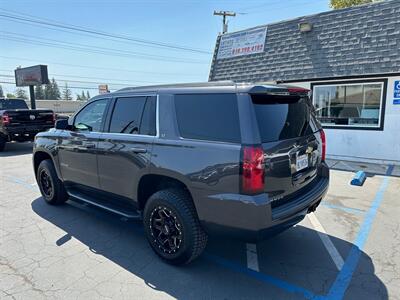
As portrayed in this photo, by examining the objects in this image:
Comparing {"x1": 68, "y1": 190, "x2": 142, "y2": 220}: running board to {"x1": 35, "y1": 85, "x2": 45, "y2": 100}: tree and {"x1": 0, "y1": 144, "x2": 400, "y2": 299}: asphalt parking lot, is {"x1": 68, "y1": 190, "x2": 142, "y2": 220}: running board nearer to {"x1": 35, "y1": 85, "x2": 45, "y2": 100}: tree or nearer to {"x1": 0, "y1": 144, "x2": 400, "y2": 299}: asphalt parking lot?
{"x1": 0, "y1": 144, "x2": 400, "y2": 299}: asphalt parking lot

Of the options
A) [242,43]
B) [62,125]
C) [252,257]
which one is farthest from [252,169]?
[242,43]

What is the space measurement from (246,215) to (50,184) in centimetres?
400

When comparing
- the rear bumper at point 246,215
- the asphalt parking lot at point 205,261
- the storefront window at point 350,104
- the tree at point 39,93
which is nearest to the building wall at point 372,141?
the storefront window at point 350,104

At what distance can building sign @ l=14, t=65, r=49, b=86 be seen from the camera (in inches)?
870

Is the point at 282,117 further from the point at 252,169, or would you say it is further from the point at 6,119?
the point at 6,119

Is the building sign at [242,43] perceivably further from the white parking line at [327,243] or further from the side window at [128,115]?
the side window at [128,115]

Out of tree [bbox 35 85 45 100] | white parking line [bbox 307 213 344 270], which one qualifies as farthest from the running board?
tree [bbox 35 85 45 100]

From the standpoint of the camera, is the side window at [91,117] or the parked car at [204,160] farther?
the side window at [91,117]

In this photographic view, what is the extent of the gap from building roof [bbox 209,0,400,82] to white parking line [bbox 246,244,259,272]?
6585mm

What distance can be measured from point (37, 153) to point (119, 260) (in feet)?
10.1

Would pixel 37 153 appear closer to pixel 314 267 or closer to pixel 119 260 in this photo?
pixel 119 260

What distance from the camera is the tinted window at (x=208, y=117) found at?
271 cm

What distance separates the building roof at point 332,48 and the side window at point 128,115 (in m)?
6.76

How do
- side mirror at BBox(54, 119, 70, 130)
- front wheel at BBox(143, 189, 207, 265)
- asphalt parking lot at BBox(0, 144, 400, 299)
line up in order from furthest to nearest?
side mirror at BBox(54, 119, 70, 130) < front wheel at BBox(143, 189, 207, 265) < asphalt parking lot at BBox(0, 144, 400, 299)
